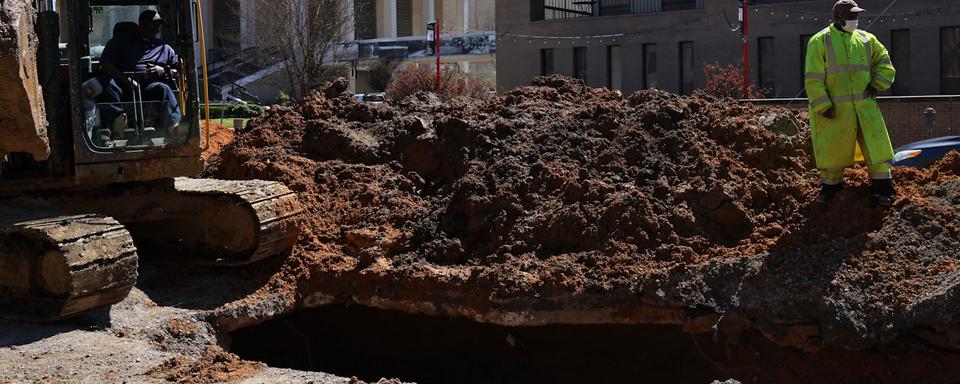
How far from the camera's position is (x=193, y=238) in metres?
10.1

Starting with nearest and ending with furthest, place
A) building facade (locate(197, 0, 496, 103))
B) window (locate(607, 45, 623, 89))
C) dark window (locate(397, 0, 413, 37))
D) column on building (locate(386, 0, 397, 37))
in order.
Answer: window (locate(607, 45, 623, 89)) → building facade (locate(197, 0, 496, 103)) → column on building (locate(386, 0, 397, 37)) → dark window (locate(397, 0, 413, 37))

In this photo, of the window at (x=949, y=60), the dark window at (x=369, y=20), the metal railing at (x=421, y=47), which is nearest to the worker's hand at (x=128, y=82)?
the window at (x=949, y=60)

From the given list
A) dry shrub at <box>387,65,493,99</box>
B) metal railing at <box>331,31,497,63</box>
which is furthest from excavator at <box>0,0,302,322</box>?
metal railing at <box>331,31,497,63</box>

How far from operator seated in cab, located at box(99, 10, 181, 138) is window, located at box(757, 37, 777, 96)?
23.0m

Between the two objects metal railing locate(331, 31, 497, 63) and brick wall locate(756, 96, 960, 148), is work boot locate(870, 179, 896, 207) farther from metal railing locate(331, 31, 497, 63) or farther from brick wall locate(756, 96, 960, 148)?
metal railing locate(331, 31, 497, 63)

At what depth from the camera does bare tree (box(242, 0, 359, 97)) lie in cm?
3017

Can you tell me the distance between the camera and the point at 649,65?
1272 inches

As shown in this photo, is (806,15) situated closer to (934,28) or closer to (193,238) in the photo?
(934,28)

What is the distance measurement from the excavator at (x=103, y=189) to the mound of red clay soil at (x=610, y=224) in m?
0.81

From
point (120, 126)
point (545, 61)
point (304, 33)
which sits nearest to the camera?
point (120, 126)

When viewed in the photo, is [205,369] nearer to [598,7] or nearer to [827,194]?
[827,194]

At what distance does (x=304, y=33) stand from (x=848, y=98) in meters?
23.9

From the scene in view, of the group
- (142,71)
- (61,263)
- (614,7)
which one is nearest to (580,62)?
(614,7)

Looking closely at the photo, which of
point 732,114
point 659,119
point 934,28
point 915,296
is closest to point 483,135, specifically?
point 659,119
